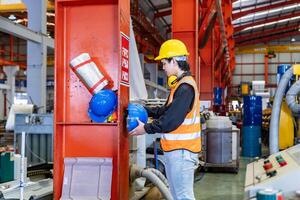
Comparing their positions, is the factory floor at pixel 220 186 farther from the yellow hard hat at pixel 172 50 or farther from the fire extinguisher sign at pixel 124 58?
the yellow hard hat at pixel 172 50

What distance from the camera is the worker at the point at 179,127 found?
308 cm

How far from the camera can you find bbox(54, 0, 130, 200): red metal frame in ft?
11.7

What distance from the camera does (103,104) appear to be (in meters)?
3.36

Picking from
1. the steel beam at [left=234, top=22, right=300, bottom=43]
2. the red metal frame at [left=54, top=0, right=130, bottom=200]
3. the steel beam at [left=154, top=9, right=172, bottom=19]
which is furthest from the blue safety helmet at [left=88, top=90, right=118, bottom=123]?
the steel beam at [left=234, top=22, right=300, bottom=43]

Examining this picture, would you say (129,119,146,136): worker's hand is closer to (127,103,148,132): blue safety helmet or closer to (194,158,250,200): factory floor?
(127,103,148,132): blue safety helmet

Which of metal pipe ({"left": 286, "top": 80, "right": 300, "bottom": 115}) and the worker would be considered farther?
metal pipe ({"left": 286, "top": 80, "right": 300, "bottom": 115})

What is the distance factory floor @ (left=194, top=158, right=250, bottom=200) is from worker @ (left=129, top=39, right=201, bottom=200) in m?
2.67

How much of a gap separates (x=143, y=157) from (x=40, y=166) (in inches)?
58.6

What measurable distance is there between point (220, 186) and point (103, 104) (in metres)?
3.84

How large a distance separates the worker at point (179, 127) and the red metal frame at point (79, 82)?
19.0 inches

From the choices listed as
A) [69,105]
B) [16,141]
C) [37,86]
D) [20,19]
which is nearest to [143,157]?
[69,105]

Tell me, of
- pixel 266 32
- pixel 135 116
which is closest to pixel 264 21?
pixel 266 32

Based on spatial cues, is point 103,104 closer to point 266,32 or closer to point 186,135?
point 186,135

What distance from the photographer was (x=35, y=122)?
6512 mm
